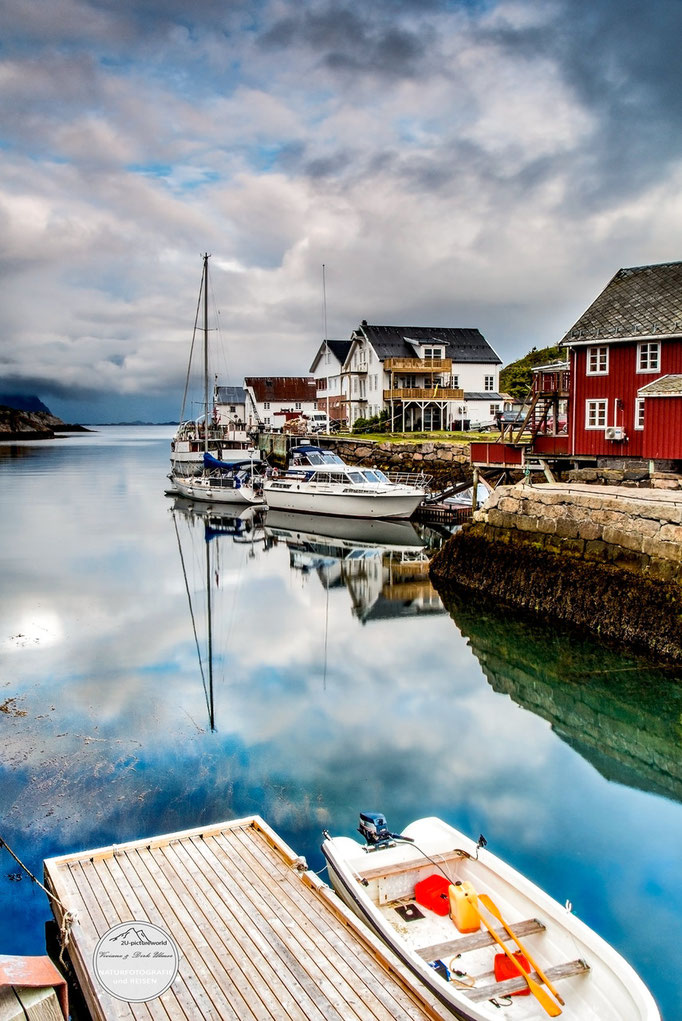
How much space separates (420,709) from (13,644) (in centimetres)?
1047

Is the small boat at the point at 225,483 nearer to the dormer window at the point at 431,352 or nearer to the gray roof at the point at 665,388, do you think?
the dormer window at the point at 431,352

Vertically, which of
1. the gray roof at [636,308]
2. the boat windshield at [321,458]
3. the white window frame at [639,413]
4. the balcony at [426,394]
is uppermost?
the gray roof at [636,308]

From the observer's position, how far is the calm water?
1020 centimetres

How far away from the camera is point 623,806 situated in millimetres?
11664

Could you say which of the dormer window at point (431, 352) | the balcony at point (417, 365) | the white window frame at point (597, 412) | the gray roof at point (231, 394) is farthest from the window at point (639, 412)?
the gray roof at point (231, 394)

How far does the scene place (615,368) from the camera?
28188 millimetres

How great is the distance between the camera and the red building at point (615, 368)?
2716cm

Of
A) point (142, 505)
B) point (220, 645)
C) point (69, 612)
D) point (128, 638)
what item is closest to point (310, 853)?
point (220, 645)

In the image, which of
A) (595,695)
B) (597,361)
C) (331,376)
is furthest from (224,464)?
(595,695)

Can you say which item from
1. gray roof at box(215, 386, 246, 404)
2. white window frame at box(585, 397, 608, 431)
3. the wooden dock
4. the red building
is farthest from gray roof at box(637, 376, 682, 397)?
gray roof at box(215, 386, 246, 404)

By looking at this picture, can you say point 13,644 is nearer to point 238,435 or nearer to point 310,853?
point 310,853

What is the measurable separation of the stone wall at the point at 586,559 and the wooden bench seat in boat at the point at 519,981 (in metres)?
11.6

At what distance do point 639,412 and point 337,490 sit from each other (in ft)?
58.2

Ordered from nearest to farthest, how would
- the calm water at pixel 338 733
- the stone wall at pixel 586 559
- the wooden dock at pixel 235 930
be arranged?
the wooden dock at pixel 235 930 → the calm water at pixel 338 733 → the stone wall at pixel 586 559
